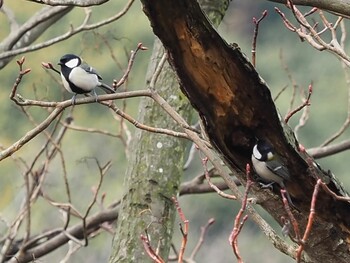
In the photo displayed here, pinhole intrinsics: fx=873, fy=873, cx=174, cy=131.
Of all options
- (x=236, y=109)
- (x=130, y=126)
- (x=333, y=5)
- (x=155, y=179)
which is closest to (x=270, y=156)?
(x=236, y=109)

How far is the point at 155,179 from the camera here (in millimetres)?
3082

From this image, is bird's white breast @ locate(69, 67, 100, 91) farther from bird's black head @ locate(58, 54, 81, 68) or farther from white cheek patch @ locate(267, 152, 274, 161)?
white cheek patch @ locate(267, 152, 274, 161)

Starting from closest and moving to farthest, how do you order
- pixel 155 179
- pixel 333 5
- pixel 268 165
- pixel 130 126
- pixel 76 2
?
pixel 268 165 → pixel 333 5 → pixel 76 2 → pixel 155 179 → pixel 130 126

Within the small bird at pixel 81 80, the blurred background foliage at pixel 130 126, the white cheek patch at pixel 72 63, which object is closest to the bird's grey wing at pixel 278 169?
the small bird at pixel 81 80

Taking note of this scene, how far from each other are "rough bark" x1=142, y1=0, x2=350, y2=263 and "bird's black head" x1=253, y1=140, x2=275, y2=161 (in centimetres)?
2

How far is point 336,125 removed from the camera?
43.5 ft

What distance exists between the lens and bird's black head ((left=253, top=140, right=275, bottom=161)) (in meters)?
2.03

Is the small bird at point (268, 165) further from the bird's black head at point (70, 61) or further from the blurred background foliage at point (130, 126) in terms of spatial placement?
the blurred background foliage at point (130, 126)

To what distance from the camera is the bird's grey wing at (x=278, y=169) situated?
205 cm

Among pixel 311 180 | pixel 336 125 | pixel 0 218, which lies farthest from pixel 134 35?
pixel 311 180

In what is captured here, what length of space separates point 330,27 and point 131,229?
3.16 feet

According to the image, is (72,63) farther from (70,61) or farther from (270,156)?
(270,156)

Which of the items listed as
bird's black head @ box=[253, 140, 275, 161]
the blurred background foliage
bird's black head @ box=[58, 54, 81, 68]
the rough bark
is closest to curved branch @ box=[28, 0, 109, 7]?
bird's black head @ box=[58, 54, 81, 68]

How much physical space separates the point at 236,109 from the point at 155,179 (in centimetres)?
109
